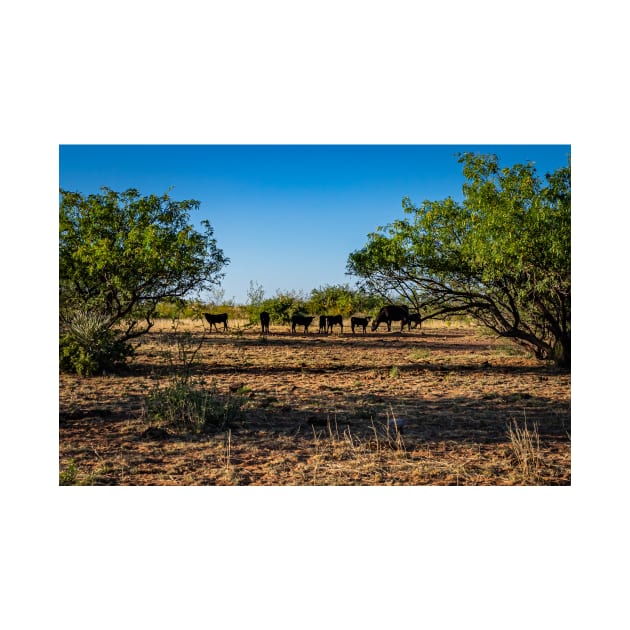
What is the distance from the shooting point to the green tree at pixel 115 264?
37.2 feet

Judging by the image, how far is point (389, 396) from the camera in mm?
9078

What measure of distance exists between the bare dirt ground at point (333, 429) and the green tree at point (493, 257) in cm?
122

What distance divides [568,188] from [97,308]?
972cm

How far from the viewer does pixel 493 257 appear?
9695 mm

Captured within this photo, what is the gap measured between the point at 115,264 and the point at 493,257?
7.61 meters

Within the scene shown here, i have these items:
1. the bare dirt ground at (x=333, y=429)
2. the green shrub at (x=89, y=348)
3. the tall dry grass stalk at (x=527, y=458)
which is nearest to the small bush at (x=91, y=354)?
the green shrub at (x=89, y=348)

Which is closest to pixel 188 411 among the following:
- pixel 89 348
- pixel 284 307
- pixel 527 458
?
pixel 527 458

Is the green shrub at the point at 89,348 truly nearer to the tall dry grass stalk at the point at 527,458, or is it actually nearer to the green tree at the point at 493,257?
the green tree at the point at 493,257

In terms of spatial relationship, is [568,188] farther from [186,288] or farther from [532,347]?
[186,288]

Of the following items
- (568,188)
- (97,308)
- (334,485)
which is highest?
(568,188)

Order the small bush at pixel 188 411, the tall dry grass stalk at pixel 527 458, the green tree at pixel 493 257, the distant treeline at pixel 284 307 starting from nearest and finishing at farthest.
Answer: the tall dry grass stalk at pixel 527 458, the small bush at pixel 188 411, the green tree at pixel 493 257, the distant treeline at pixel 284 307

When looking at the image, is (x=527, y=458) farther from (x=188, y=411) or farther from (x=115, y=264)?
(x=115, y=264)

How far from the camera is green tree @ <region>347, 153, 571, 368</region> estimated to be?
30.0 feet
